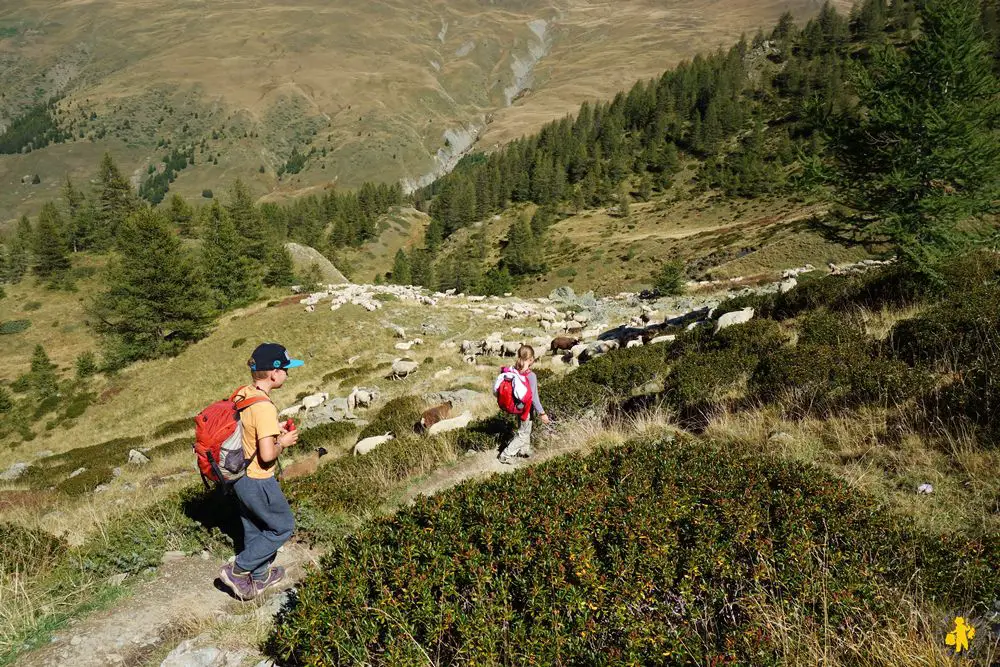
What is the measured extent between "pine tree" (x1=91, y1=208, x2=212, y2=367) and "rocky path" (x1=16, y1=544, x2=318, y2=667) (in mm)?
40855

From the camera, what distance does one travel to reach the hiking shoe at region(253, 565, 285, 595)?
5020 mm

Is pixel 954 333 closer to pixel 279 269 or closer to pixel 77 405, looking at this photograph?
pixel 77 405

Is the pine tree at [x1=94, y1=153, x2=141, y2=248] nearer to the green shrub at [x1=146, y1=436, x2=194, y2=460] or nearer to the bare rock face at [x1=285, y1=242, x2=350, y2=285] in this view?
the bare rock face at [x1=285, y1=242, x2=350, y2=285]

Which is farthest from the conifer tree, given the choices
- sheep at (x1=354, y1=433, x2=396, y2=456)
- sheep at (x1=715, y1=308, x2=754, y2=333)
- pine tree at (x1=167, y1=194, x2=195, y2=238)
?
sheep at (x1=715, y1=308, x2=754, y2=333)

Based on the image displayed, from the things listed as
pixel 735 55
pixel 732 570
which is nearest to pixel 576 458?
pixel 732 570

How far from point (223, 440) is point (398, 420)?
9092 millimetres

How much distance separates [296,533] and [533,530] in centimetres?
372

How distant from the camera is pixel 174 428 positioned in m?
25.1

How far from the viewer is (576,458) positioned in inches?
233

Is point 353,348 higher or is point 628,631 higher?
point 628,631

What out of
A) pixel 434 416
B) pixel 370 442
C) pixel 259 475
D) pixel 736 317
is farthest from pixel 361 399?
pixel 259 475

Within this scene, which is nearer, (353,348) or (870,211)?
(870,211)

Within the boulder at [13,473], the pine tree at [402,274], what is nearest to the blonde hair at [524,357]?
the boulder at [13,473]

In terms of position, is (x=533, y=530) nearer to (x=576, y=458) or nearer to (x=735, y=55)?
(x=576, y=458)
